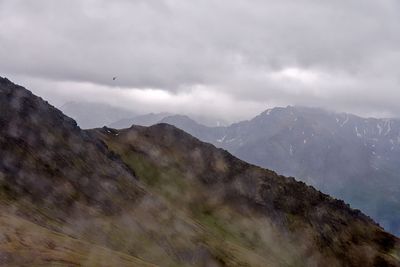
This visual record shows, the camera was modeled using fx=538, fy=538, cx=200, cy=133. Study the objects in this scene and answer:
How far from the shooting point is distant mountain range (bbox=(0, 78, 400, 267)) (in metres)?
96.5

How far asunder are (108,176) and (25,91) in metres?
33.8

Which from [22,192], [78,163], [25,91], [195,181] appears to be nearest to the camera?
[22,192]

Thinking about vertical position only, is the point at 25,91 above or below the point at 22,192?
above

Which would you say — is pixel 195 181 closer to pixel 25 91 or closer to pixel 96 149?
pixel 96 149

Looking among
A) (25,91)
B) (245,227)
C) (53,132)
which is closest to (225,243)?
(245,227)

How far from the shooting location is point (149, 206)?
135750mm

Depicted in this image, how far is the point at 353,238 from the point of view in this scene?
176875 millimetres

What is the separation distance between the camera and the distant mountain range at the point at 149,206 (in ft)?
317

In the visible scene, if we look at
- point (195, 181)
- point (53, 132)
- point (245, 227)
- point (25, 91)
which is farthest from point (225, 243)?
point (25, 91)

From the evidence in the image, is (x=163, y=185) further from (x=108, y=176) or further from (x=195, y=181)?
(x=108, y=176)

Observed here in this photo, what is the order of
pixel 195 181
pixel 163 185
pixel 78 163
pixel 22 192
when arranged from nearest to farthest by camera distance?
pixel 22 192 < pixel 78 163 < pixel 163 185 < pixel 195 181

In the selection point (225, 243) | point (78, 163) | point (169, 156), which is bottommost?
point (225, 243)

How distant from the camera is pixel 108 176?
449 feet

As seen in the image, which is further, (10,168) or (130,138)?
(130,138)
